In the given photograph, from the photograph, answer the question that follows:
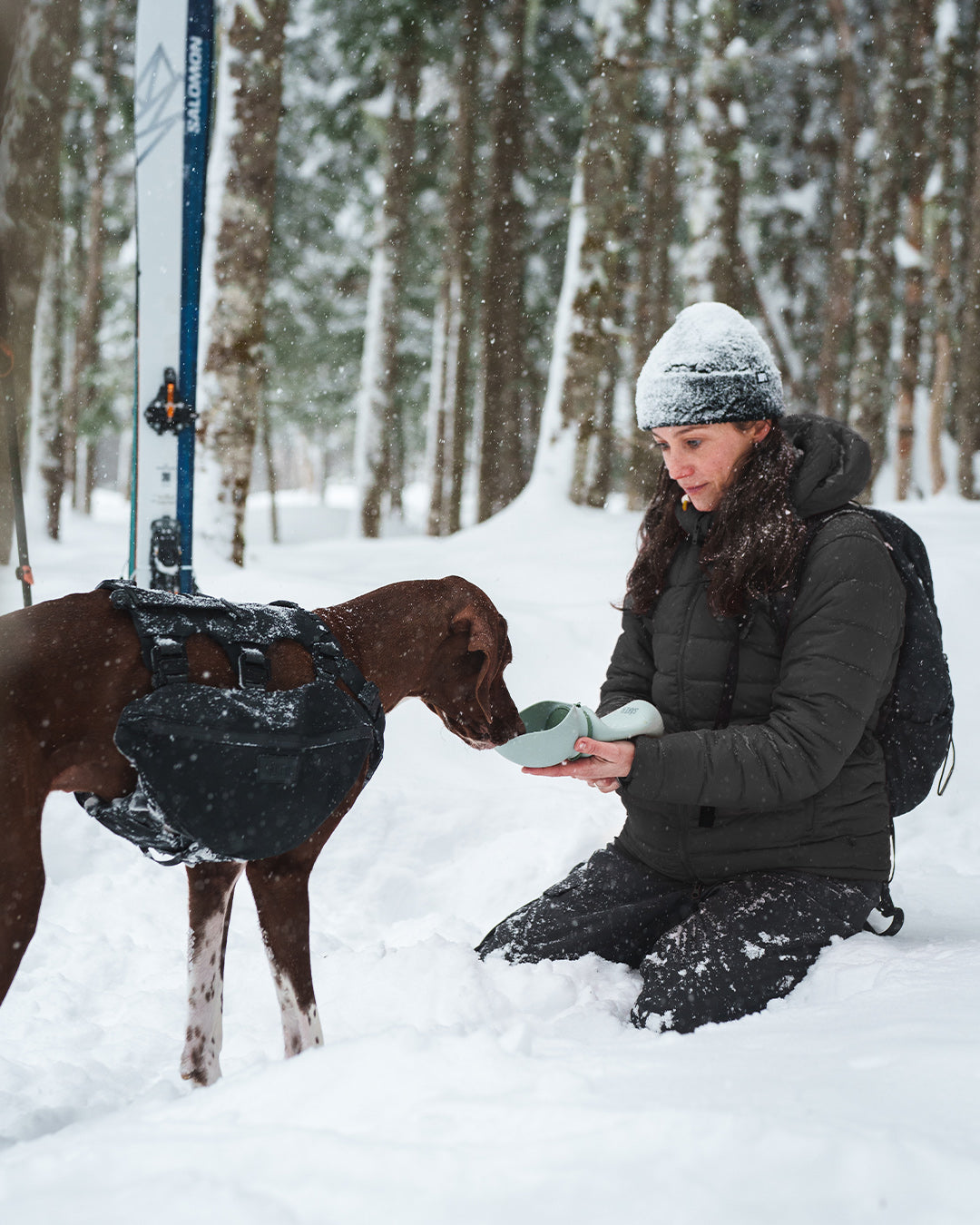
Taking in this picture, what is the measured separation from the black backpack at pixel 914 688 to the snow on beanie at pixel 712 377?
390 mm

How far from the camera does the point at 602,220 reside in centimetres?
895

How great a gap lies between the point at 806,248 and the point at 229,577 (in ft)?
54.5

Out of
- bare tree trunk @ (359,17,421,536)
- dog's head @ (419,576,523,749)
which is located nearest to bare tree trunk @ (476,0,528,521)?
bare tree trunk @ (359,17,421,536)

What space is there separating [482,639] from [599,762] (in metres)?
0.58

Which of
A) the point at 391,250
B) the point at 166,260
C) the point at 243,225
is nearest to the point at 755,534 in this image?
the point at 166,260

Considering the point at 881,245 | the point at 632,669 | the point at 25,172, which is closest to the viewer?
Result: the point at 25,172

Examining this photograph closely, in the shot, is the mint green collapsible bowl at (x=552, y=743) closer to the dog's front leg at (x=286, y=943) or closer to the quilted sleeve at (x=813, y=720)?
the quilted sleeve at (x=813, y=720)

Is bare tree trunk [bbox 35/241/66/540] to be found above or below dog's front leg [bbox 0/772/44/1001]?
above

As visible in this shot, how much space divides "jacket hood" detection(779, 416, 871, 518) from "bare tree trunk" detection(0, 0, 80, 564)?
195 cm

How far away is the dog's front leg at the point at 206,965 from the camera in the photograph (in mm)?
2551

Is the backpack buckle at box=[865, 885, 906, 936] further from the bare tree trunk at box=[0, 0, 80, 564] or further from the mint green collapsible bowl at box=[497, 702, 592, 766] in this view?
the bare tree trunk at box=[0, 0, 80, 564]

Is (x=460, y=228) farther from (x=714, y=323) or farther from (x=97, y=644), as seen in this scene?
(x=97, y=644)

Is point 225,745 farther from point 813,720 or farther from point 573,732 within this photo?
point 813,720

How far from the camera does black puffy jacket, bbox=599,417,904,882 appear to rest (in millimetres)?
2482
